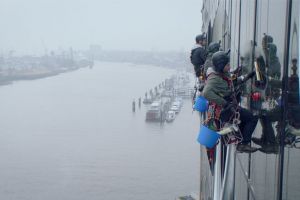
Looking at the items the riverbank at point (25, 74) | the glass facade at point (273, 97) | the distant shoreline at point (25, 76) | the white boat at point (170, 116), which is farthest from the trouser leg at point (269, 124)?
the riverbank at point (25, 74)

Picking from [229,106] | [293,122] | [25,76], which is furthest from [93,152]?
[25,76]

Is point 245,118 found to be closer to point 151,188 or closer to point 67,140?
point 151,188

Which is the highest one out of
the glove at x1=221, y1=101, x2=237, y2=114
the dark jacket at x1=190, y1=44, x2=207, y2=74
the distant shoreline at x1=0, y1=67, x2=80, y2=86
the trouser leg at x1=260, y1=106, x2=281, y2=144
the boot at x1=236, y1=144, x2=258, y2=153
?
the dark jacket at x1=190, y1=44, x2=207, y2=74

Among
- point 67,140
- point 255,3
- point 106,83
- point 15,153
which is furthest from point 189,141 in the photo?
point 106,83

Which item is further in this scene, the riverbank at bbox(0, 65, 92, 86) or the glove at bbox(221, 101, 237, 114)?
the riverbank at bbox(0, 65, 92, 86)

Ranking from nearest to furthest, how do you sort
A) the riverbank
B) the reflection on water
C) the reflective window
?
the reflective window → the reflection on water → the riverbank

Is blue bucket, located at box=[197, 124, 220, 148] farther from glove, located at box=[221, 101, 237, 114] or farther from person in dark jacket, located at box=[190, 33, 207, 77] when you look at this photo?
person in dark jacket, located at box=[190, 33, 207, 77]

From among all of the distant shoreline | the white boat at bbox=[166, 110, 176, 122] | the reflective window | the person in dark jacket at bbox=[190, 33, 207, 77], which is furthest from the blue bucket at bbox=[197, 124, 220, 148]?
the distant shoreline
